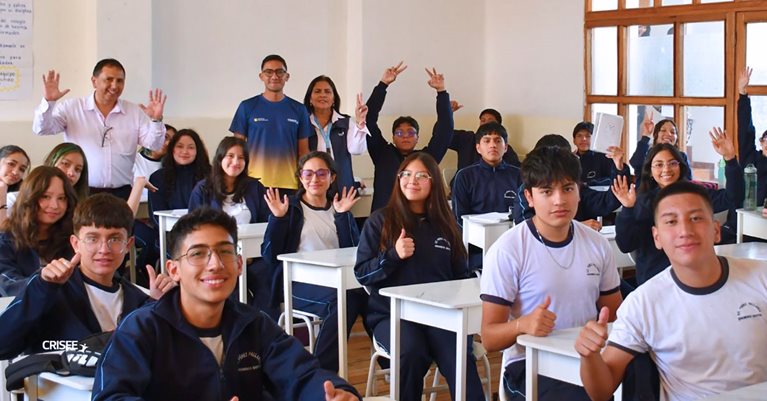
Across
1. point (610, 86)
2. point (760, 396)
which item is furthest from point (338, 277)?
point (610, 86)

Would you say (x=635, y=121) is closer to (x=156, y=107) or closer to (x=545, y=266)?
(x=156, y=107)

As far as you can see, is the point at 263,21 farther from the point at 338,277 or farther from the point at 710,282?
the point at 710,282

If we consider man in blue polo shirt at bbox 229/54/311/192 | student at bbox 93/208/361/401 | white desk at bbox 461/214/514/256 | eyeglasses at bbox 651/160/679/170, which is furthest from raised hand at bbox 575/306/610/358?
man in blue polo shirt at bbox 229/54/311/192

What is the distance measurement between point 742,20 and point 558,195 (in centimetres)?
466

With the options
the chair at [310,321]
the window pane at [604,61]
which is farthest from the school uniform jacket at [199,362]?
the window pane at [604,61]

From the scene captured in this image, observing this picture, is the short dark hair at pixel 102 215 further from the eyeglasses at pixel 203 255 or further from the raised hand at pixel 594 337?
the raised hand at pixel 594 337

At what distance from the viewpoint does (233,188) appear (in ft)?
17.4

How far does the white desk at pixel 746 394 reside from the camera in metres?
2.06

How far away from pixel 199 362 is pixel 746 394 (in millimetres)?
1206

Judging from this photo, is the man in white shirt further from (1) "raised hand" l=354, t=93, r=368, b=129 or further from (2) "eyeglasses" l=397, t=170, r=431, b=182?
(2) "eyeglasses" l=397, t=170, r=431, b=182

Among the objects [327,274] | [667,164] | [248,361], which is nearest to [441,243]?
[327,274]

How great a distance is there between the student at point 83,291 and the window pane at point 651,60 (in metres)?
5.52

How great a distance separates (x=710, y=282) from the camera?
7.83ft

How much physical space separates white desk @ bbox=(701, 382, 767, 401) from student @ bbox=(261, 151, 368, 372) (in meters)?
2.44
